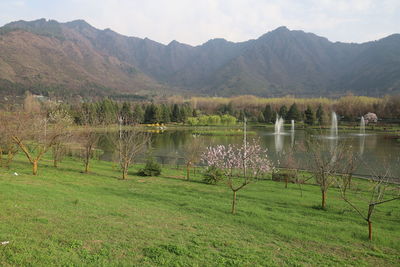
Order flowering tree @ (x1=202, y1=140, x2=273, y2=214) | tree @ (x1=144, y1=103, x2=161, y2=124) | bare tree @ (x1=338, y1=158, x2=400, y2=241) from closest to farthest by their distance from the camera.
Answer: bare tree @ (x1=338, y1=158, x2=400, y2=241) → flowering tree @ (x1=202, y1=140, x2=273, y2=214) → tree @ (x1=144, y1=103, x2=161, y2=124)

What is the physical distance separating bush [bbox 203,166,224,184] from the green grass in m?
5.40

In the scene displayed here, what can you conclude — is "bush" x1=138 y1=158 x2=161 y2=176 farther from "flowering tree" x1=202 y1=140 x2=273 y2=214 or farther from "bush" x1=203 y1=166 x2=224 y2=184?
"flowering tree" x1=202 y1=140 x2=273 y2=214

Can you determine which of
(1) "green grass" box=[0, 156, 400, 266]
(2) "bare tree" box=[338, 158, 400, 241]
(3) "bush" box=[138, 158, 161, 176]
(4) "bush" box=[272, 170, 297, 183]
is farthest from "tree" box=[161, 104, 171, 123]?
(1) "green grass" box=[0, 156, 400, 266]

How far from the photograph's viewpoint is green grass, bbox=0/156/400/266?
8.54 metres

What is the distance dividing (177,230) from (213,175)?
1279 centimetres

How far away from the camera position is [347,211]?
16531mm

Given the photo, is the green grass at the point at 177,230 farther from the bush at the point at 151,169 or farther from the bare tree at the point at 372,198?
the bush at the point at 151,169

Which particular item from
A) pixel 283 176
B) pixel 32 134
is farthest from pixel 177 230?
pixel 283 176

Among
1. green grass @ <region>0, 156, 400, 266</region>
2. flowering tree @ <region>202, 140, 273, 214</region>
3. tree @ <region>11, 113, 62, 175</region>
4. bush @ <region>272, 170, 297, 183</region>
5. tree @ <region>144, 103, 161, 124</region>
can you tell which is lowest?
bush @ <region>272, 170, 297, 183</region>

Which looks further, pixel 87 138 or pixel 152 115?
pixel 152 115

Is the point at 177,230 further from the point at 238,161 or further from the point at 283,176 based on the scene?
the point at 283,176

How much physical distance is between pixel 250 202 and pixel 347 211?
17.3 ft

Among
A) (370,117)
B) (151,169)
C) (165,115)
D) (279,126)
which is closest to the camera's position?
(151,169)

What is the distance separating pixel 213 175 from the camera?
24.0 m
